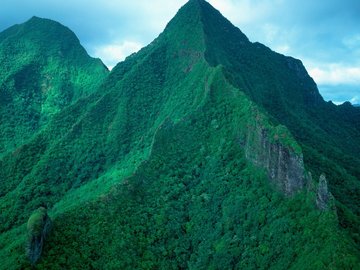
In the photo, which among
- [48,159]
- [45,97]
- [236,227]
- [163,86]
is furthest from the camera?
[45,97]

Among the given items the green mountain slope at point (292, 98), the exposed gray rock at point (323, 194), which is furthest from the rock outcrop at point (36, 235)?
the green mountain slope at point (292, 98)

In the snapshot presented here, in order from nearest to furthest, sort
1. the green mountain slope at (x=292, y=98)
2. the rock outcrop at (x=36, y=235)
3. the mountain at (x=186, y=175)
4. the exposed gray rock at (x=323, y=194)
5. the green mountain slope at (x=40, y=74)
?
the exposed gray rock at (x=323, y=194) → the rock outcrop at (x=36, y=235) → the mountain at (x=186, y=175) → the green mountain slope at (x=292, y=98) → the green mountain slope at (x=40, y=74)

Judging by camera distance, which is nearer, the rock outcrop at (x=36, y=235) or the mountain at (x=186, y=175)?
the rock outcrop at (x=36, y=235)

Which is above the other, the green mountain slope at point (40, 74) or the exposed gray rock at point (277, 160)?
the green mountain slope at point (40, 74)

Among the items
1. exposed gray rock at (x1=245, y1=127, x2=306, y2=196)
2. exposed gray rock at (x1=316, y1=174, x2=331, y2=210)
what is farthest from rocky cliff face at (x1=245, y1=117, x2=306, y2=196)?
exposed gray rock at (x1=316, y1=174, x2=331, y2=210)

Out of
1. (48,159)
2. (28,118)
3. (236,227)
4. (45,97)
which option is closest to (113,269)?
(236,227)

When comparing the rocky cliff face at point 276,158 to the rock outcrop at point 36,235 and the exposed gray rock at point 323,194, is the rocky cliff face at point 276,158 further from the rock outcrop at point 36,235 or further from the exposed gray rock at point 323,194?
the rock outcrop at point 36,235

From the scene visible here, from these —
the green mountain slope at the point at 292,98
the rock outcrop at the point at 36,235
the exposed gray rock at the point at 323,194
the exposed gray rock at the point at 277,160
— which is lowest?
the rock outcrop at the point at 36,235

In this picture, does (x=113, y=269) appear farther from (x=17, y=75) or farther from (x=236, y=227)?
(x=17, y=75)
